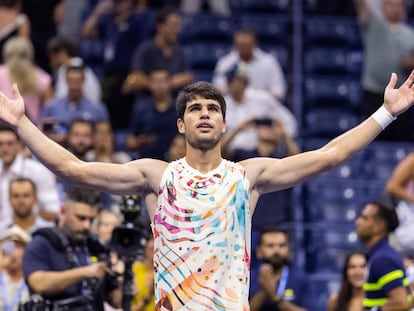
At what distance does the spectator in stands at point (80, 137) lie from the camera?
11.1 metres

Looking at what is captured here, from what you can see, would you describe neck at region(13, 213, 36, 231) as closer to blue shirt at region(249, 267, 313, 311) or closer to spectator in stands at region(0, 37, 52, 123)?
blue shirt at region(249, 267, 313, 311)

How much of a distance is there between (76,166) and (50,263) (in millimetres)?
2360

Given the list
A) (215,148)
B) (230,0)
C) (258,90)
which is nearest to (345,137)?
(215,148)

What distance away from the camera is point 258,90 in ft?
43.4

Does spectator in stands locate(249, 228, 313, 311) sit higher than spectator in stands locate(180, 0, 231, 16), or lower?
lower

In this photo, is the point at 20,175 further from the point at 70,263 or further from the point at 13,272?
the point at 70,263

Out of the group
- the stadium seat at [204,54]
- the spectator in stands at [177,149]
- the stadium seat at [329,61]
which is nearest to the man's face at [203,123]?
the spectator in stands at [177,149]

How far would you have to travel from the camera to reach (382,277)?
28.8 ft

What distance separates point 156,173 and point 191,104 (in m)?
0.40

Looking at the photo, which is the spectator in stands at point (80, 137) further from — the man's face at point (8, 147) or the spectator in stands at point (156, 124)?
the spectator in stands at point (156, 124)

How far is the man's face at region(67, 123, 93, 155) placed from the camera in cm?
1105

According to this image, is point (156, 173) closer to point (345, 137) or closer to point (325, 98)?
point (345, 137)

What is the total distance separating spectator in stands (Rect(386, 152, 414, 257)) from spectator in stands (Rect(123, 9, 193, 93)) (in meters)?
3.10

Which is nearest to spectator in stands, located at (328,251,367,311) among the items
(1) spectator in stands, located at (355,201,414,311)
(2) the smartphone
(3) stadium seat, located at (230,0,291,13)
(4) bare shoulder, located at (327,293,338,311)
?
(4) bare shoulder, located at (327,293,338,311)
